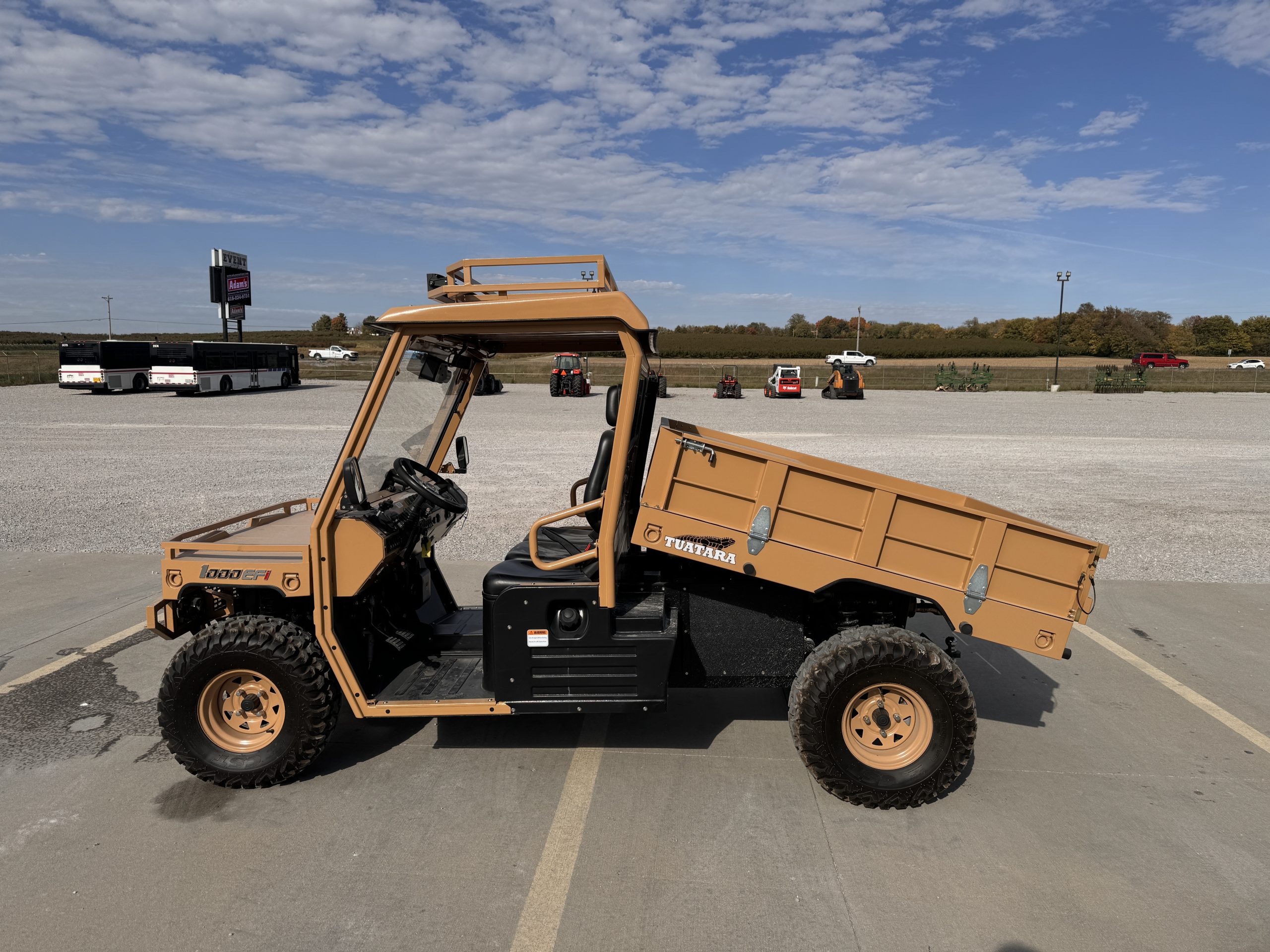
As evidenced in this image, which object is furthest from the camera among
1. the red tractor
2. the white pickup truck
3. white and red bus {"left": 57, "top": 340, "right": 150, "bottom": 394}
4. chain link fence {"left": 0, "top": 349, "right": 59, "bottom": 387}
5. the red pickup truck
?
the white pickup truck

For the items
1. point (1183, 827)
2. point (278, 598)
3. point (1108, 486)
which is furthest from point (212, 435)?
point (1183, 827)

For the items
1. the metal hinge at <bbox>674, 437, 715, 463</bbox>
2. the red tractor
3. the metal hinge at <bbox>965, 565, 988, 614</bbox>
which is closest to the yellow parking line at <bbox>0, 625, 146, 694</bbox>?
the metal hinge at <bbox>674, 437, 715, 463</bbox>

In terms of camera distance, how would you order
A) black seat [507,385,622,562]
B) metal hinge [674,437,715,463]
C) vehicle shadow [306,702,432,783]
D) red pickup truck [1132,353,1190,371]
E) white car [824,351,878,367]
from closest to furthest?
1. metal hinge [674,437,715,463]
2. black seat [507,385,622,562]
3. vehicle shadow [306,702,432,783]
4. red pickup truck [1132,353,1190,371]
5. white car [824,351,878,367]

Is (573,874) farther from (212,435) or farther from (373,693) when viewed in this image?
(212,435)

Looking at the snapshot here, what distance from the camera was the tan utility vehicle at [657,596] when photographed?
3.66m

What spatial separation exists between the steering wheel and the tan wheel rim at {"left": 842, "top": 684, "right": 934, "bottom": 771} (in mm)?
2167

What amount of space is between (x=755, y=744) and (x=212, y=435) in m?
19.0

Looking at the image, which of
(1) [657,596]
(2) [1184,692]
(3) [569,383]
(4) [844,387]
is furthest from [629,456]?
(4) [844,387]

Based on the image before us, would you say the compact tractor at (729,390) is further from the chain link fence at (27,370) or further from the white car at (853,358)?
the chain link fence at (27,370)

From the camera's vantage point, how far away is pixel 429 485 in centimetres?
405

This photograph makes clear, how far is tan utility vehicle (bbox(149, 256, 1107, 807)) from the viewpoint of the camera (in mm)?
3662

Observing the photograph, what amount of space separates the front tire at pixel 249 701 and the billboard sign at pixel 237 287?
50.6m

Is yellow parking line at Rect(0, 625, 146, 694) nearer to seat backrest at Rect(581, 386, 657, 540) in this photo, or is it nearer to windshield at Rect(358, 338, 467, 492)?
windshield at Rect(358, 338, 467, 492)

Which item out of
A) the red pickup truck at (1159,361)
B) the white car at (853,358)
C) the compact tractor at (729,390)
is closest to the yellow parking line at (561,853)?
the compact tractor at (729,390)
